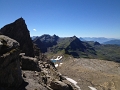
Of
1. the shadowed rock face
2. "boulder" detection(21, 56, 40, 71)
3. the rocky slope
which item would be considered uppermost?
the shadowed rock face

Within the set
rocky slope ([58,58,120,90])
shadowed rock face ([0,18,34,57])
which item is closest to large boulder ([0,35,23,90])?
rocky slope ([58,58,120,90])

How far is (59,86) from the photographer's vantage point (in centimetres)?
3328

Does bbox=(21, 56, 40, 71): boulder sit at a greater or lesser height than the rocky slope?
greater

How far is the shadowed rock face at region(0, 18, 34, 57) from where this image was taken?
7706cm

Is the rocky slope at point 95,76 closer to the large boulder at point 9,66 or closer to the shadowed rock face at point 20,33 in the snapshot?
the shadowed rock face at point 20,33

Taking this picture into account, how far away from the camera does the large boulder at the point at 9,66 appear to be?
22.8m

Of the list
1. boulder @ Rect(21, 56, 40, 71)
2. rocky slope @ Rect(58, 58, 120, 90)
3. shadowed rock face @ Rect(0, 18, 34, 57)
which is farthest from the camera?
shadowed rock face @ Rect(0, 18, 34, 57)

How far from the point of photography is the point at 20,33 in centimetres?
8212

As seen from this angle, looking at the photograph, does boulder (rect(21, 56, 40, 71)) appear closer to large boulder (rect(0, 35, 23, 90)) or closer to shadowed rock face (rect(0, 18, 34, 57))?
large boulder (rect(0, 35, 23, 90))

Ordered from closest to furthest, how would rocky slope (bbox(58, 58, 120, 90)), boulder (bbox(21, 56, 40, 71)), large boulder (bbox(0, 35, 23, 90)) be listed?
large boulder (bbox(0, 35, 23, 90))
boulder (bbox(21, 56, 40, 71))
rocky slope (bbox(58, 58, 120, 90))

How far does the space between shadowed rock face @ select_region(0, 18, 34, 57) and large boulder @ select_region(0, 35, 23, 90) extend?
4867 centimetres

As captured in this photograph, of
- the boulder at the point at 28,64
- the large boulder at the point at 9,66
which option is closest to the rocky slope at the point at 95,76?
the boulder at the point at 28,64

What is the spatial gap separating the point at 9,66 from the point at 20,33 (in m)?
60.0

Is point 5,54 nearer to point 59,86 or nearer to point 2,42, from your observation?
point 2,42
